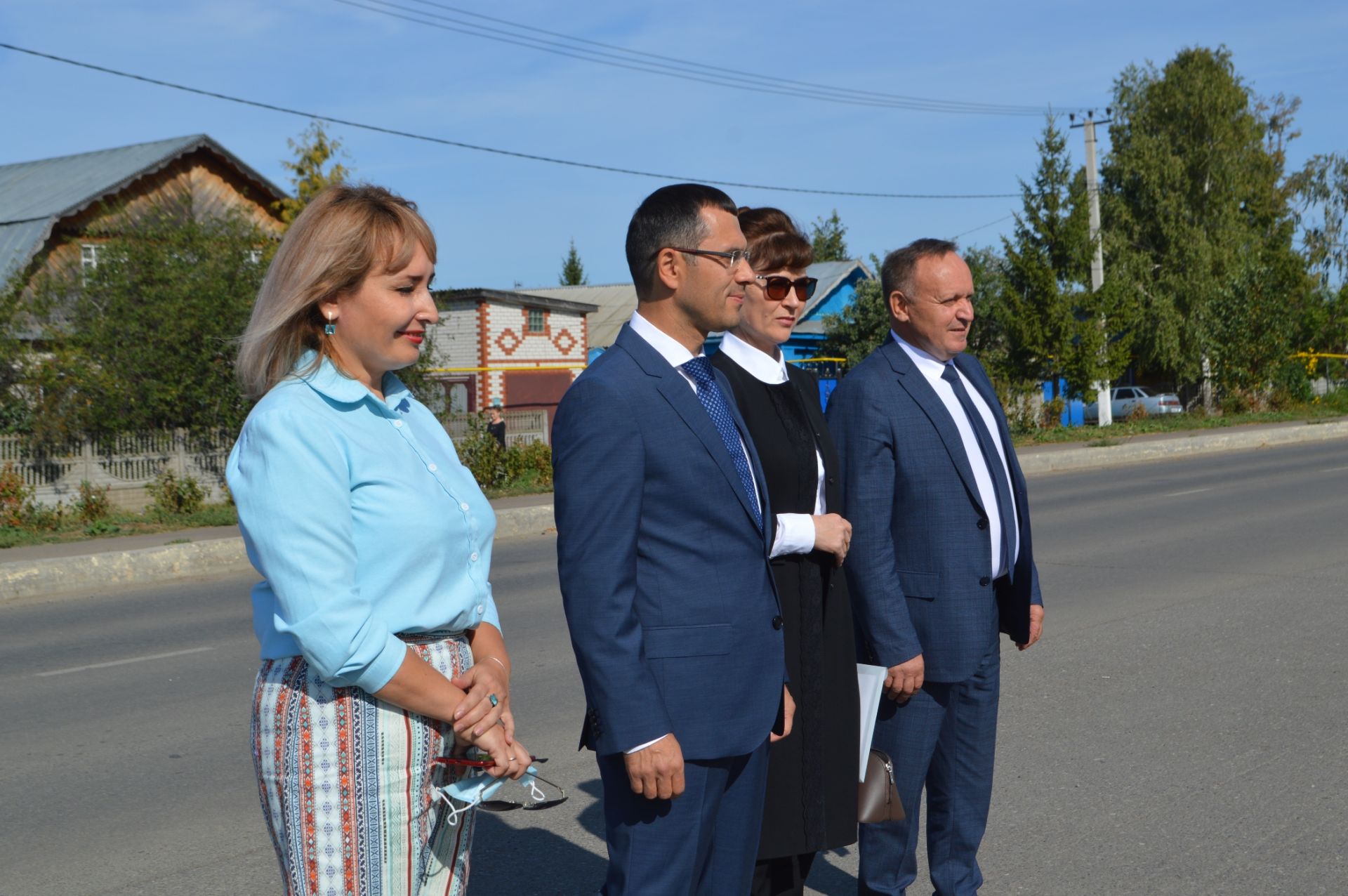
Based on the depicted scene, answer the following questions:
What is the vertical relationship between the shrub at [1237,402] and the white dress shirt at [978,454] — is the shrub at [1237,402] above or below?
below

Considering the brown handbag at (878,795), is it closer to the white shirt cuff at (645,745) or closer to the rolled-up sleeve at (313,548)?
the white shirt cuff at (645,745)

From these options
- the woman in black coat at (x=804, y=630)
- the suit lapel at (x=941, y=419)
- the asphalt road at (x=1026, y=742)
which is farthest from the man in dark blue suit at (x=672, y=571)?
the asphalt road at (x=1026, y=742)

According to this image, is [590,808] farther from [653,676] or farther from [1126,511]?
[1126,511]

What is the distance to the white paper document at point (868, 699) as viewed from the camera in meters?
3.43

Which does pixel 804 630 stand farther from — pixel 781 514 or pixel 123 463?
pixel 123 463

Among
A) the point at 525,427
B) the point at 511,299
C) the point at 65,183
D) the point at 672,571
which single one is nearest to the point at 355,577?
the point at 672,571

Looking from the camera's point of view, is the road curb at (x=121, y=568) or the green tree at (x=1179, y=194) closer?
the road curb at (x=121, y=568)

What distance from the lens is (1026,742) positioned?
5602mm

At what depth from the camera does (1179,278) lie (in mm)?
43281

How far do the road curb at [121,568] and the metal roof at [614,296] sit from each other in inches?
1103

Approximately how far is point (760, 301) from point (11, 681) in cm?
613

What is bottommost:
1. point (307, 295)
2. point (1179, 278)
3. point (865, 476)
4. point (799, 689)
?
point (799, 689)

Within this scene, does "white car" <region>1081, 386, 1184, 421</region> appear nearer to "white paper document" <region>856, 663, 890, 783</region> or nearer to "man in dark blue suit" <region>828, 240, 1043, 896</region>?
"man in dark blue suit" <region>828, 240, 1043, 896</region>

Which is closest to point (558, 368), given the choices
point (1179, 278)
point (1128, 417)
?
point (1128, 417)
